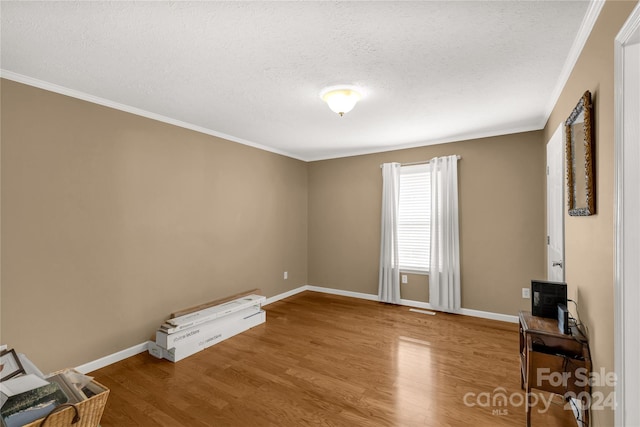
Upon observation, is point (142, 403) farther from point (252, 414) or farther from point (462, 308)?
point (462, 308)

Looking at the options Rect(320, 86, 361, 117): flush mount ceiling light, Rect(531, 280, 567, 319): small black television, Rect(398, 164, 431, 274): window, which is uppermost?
Rect(320, 86, 361, 117): flush mount ceiling light

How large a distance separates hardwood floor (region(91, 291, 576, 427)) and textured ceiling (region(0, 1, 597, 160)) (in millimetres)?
2526

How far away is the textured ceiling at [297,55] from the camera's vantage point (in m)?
1.65

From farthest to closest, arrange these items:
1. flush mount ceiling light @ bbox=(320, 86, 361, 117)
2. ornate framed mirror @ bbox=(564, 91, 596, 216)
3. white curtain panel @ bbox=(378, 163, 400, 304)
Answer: white curtain panel @ bbox=(378, 163, 400, 304) → flush mount ceiling light @ bbox=(320, 86, 361, 117) → ornate framed mirror @ bbox=(564, 91, 596, 216)

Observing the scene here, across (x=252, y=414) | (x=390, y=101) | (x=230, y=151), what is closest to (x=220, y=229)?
(x=230, y=151)

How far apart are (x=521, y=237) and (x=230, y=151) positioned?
13.2ft

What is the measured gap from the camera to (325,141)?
4426 mm

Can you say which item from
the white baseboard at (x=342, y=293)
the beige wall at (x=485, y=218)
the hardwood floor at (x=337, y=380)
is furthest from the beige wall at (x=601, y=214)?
the white baseboard at (x=342, y=293)

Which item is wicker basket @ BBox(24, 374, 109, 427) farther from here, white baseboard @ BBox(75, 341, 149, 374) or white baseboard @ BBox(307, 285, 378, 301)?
white baseboard @ BBox(307, 285, 378, 301)

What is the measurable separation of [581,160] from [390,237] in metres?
2.96

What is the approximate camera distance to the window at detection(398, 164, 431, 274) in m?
4.50

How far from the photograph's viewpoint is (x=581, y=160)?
192cm

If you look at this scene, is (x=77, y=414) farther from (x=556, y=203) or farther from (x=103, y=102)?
(x=556, y=203)

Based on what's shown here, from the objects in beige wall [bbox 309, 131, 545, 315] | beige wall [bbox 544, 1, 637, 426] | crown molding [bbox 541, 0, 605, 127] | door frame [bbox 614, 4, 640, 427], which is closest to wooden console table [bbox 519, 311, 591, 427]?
beige wall [bbox 544, 1, 637, 426]
